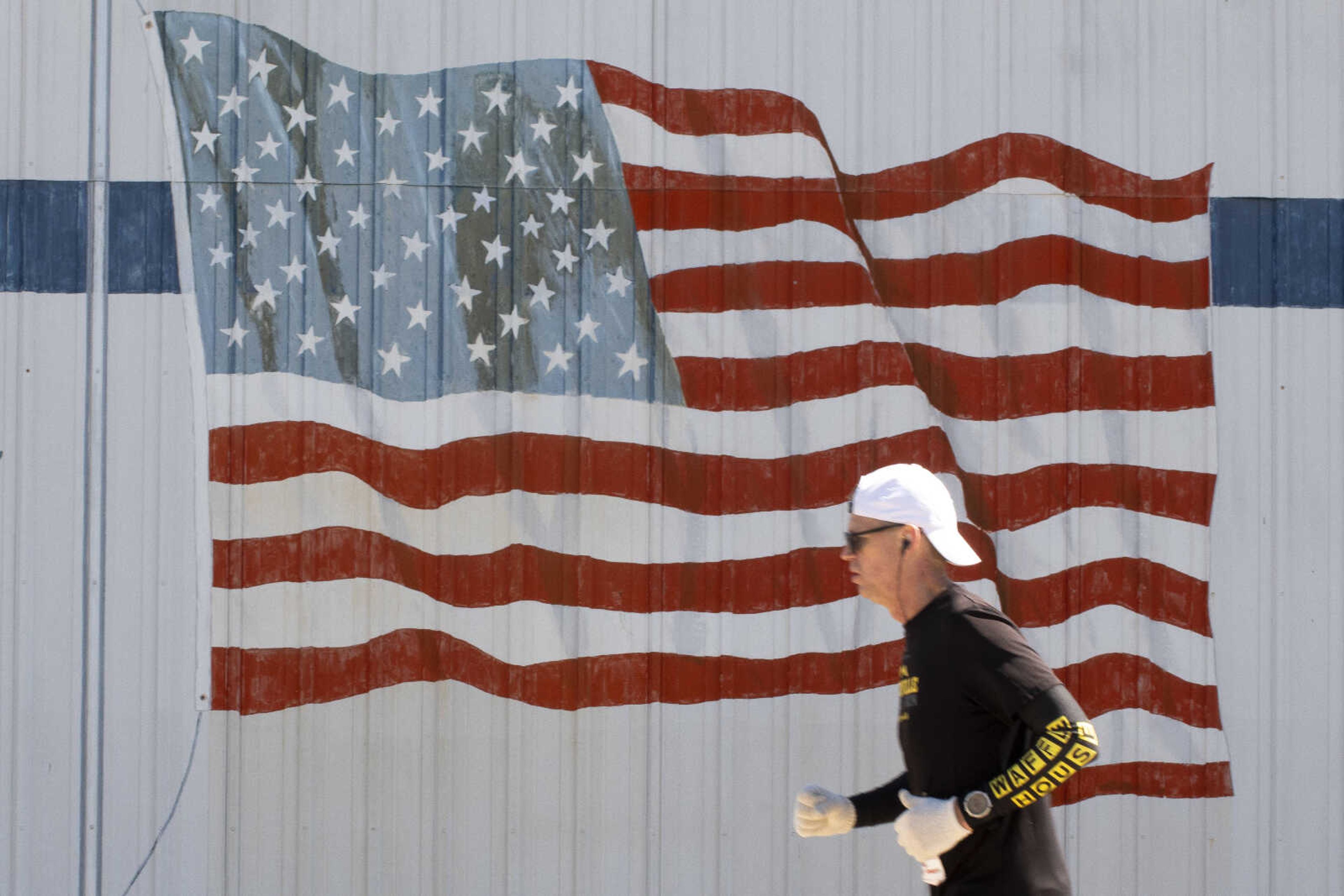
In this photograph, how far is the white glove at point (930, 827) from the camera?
91.2 inches

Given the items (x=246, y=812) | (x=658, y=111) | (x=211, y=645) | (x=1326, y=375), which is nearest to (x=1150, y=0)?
(x=1326, y=375)

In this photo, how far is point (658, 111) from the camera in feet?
14.9

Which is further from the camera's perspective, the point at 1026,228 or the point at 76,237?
the point at 1026,228

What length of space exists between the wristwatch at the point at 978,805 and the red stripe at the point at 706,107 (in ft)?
9.92

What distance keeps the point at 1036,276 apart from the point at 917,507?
2447 millimetres

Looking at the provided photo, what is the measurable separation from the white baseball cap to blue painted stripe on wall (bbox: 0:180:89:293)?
354 centimetres

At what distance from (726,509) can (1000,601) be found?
1.19 metres

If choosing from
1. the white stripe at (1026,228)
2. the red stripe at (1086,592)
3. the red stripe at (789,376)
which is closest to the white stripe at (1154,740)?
the red stripe at (1086,592)

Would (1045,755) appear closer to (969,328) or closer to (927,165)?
(969,328)

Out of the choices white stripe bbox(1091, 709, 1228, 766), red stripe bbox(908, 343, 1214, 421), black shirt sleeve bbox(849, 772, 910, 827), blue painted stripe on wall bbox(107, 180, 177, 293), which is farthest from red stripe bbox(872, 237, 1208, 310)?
blue painted stripe on wall bbox(107, 180, 177, 293)

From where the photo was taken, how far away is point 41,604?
14.6 feet

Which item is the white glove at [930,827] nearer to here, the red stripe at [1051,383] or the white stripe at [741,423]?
the white stripe at [741,423]

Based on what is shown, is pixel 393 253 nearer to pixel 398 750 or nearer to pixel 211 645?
pixel 211 645

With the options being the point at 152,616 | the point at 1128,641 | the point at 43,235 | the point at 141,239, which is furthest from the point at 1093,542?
the point at 43,235
